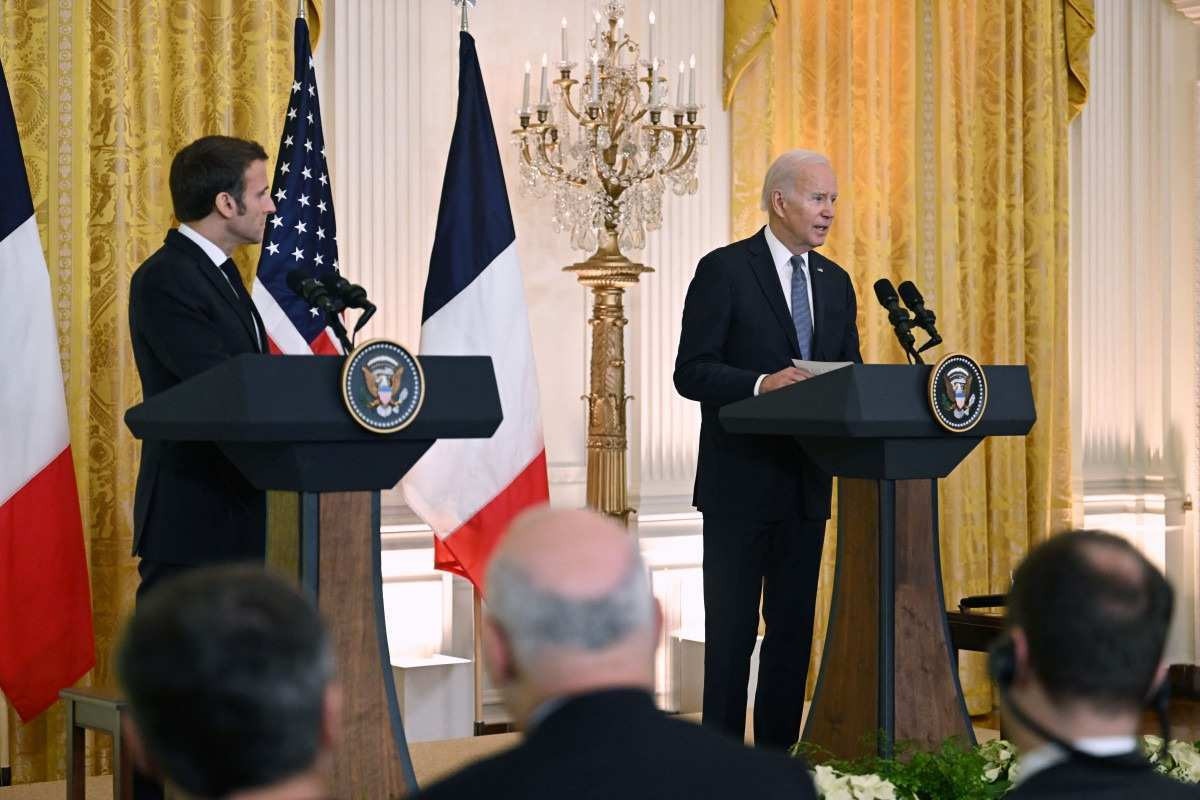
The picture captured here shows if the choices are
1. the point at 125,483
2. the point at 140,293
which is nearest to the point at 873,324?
the point at 125,483

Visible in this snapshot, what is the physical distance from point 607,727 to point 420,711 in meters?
4.45

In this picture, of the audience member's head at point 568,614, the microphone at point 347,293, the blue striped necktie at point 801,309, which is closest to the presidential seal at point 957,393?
the blue striped necktie at point 801,309

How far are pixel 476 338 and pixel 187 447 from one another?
6.50 ft

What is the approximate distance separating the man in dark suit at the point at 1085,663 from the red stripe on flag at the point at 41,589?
3.72 metres

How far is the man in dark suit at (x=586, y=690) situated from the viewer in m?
1.38

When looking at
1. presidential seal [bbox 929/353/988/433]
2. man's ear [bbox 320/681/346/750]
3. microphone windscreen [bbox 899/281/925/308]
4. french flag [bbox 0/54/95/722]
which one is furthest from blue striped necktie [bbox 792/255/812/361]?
man's ear [bbox 320/681/346/750]

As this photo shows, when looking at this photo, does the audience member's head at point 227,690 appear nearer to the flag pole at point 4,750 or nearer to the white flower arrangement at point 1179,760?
the white flower arrangement at point 1179,760

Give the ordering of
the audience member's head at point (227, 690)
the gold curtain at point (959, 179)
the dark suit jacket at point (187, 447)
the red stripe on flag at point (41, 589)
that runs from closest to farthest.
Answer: the audience member's head at point (227, 690)
the dark suit jacket at point (187, 447)
the red stripe on flag at point (41, 589)
the gold curtain at point (959, 179)

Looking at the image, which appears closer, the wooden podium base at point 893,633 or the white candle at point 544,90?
the wooden podium base at point 893,633

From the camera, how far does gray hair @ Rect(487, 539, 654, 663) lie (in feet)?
4.74

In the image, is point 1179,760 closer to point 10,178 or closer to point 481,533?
point 481,533

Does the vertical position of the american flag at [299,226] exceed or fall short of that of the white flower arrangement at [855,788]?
it exceeds it

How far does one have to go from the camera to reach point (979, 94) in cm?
728

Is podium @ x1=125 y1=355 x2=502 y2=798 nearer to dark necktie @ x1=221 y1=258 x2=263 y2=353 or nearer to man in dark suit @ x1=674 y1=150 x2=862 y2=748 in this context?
dark necktie @ x1=221 y1=258 x2=263 y2=353
